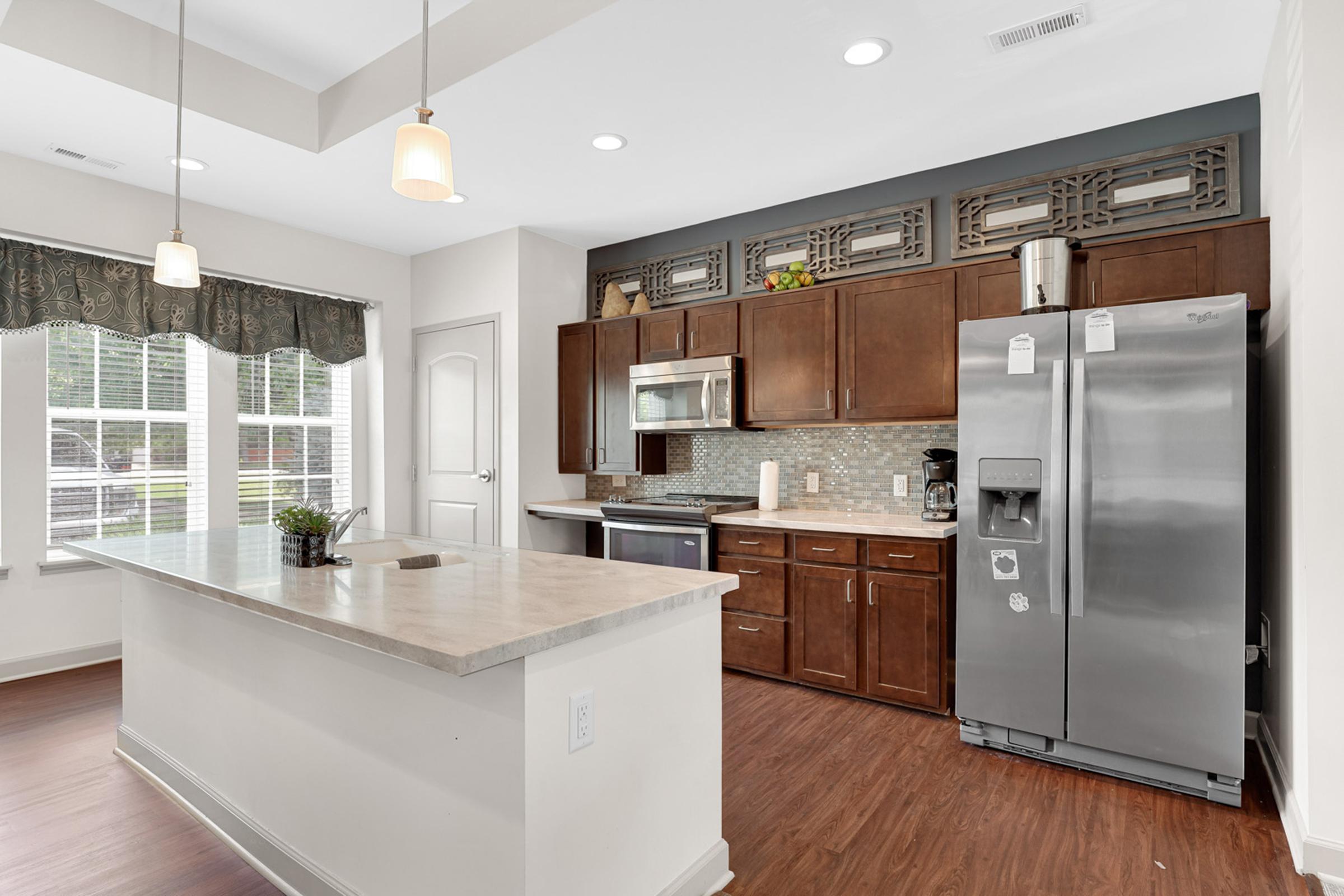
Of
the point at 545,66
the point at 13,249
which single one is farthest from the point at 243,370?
the point at 545,66

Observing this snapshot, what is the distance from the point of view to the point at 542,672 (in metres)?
1.47

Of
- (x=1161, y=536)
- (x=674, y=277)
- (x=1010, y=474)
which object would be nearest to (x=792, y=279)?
(x=674, y=277)

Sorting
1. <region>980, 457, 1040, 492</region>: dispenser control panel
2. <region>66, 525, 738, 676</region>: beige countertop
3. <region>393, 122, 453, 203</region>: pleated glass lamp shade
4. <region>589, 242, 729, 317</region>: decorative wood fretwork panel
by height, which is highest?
<region>589, 242, 729, 317</region>: decorative wood fretwork panel

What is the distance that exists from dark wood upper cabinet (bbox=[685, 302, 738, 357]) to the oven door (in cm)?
106

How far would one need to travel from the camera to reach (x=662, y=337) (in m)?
4.45

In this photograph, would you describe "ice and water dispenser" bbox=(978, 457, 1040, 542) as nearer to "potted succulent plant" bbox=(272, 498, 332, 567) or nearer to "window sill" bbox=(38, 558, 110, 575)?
"potted succulent plant" bbox=(272, 498, 332, 567)

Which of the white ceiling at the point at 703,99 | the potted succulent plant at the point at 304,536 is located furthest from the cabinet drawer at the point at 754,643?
the white ceiling at the point at 703,99

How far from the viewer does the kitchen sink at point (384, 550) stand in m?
2.65

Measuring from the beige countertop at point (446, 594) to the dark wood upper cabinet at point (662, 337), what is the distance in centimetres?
216

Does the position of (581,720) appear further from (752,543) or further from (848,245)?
(848,245)

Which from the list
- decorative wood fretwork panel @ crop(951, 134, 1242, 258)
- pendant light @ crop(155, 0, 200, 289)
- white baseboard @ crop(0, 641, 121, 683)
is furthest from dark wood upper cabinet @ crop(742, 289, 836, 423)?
white baseboard @ crop(0, 641, 121, 683)

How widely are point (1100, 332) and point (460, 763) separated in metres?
2.52

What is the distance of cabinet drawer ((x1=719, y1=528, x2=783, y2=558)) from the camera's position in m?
3.70

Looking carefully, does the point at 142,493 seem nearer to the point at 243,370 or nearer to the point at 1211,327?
the point at 243,370
